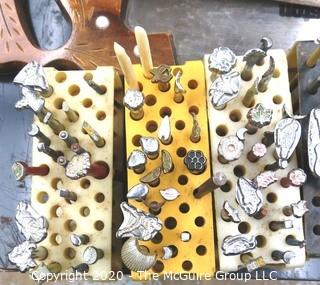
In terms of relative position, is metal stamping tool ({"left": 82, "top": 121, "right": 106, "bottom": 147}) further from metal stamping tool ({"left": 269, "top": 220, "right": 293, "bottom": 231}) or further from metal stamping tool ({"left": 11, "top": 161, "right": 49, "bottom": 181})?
metal stamping tool ({"left": 269, "top": 220, "right": 293, "bottom": 231})

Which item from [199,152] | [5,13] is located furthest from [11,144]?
[199,152]

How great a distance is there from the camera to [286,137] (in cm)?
44

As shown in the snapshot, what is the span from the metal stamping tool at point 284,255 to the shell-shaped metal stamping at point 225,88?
15cm

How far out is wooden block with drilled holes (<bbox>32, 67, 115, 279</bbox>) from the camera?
0.48 metres

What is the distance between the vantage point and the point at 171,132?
0.49 meters

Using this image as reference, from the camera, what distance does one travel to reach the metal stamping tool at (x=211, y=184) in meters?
0.42

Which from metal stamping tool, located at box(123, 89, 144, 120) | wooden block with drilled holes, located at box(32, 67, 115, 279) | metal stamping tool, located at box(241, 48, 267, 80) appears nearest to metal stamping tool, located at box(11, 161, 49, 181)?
wooden block with drilled holes, located at box(32, 67, 115, 279)

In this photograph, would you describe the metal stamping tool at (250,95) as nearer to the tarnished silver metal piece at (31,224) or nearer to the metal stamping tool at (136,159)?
the metal stamping tool at (136,159)

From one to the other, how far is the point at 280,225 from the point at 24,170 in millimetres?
245

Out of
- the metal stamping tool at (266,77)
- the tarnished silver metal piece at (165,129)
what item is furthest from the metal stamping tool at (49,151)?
the metal stamping tool at (266,77)

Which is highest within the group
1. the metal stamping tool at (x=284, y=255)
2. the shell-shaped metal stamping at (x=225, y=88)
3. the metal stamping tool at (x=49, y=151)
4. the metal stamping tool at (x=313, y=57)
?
the metal stamping tool at (x=313, y=57)

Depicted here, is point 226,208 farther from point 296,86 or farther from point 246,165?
point 296,86

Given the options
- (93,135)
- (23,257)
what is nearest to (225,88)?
(93,135)

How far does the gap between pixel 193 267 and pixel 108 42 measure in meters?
0.29
